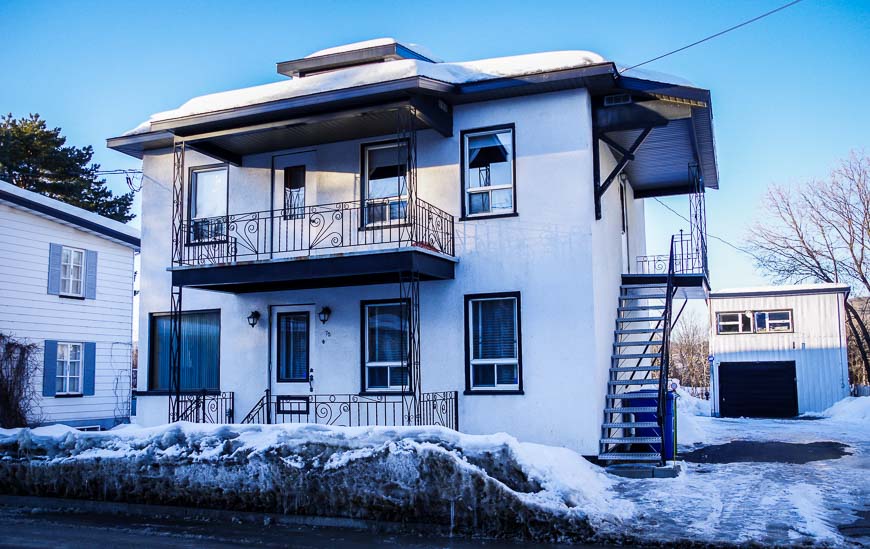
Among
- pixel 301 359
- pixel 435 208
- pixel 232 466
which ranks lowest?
pixel 232 466

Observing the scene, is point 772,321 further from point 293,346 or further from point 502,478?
point 502,478

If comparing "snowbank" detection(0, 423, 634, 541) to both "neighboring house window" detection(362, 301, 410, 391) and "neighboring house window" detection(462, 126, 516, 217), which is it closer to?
"neighboring house window" detection(362, 301, 410, 391)

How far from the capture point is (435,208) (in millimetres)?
13781

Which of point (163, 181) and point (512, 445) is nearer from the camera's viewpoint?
point (512, 445)

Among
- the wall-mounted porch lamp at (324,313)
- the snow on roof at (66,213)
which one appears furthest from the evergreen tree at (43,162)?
the wall-mounted porch lamp at (324,313)

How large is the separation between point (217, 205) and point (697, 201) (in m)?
9.99

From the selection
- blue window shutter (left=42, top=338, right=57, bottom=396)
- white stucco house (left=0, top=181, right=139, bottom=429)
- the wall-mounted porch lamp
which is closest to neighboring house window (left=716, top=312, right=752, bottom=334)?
the wall-mounted porch lamp

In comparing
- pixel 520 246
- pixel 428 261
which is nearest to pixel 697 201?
pixel 520 246

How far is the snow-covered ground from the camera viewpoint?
8.55 m

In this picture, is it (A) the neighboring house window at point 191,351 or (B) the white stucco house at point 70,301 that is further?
(B) the white stucco house at point 70,301

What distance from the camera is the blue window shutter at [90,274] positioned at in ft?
78.0

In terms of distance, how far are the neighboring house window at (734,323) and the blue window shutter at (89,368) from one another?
20.9 meters

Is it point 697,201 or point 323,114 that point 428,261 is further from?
point 697,201

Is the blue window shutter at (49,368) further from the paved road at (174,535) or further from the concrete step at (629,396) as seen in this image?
the concrete step at (629,396)
